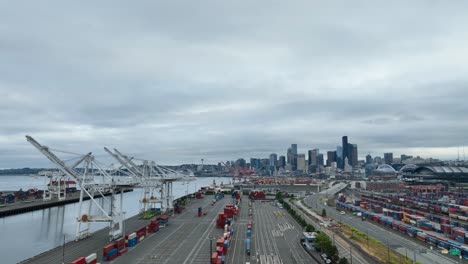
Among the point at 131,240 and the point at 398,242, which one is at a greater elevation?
the point at 131,240

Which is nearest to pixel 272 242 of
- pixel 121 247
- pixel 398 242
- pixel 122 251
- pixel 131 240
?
pixel 131 240

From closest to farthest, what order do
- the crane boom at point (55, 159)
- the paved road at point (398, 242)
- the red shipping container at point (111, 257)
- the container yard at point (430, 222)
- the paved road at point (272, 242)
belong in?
1. the red shipping container at point (111, 257)
2. the paved road at point (272, 242)
3. the paved road at point (398, 242)
4. the container yard at point (430, 222)
5. the crane boom at point (55, 159)

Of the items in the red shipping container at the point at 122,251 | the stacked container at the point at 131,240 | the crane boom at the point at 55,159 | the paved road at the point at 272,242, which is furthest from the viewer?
the crane boom at the point at 55,159

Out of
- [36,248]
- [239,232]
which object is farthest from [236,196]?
[36,248]

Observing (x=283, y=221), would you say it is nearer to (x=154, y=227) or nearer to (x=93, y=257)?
(x=154, y=227)

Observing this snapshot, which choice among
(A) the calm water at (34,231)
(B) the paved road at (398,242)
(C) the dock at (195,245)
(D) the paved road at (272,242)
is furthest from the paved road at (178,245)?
(B) the paved road at (398,242)

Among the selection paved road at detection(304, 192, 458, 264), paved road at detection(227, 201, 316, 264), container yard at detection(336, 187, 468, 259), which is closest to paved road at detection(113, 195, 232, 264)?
paved road at detection(227, 201, 316, 264)

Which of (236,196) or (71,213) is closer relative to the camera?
(71,213)

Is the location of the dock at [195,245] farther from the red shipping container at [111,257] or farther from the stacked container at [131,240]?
the stacked container at [131,240]

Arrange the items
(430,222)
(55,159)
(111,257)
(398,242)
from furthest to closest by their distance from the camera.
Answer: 1. (430,222)
2. (55,159)
3. (398,242)
4. (111,257)

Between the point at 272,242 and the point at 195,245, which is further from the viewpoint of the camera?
the point at 272,242

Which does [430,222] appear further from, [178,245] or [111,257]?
[111,257]
